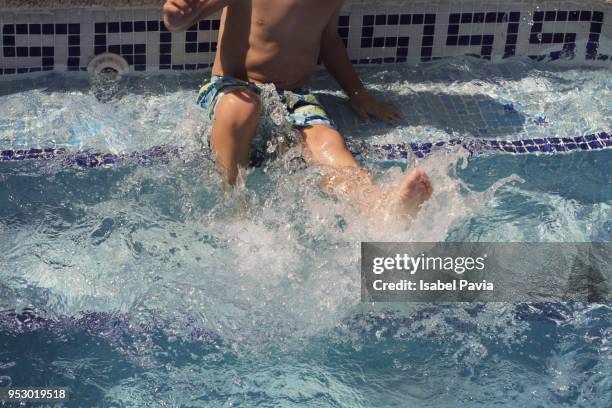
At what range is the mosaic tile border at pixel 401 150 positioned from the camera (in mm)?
3900

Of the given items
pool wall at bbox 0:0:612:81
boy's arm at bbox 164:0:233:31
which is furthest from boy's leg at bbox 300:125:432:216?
pool wall at bbox 0:0:612:81

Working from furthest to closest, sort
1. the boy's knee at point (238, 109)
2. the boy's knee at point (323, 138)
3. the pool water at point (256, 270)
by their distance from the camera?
the boy's knee at point (323, 138), the boy's knee at point (238, 109), the pool water at point (256, 270)

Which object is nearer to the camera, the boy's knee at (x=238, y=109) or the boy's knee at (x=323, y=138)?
the boy's knee at (x=238, y=109)

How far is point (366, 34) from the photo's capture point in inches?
175

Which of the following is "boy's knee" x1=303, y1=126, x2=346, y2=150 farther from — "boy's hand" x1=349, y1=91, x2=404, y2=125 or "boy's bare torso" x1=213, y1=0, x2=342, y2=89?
"boy's hand" x1=349, y1=91, x2=404, y2=125

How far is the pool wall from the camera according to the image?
13.8 ft

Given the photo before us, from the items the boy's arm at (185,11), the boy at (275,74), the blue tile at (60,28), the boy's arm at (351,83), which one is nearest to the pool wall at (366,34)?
the blue tile at (60,28)

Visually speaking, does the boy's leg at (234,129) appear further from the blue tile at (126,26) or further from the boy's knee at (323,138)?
the blue tile at (126,26)

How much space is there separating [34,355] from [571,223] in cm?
212

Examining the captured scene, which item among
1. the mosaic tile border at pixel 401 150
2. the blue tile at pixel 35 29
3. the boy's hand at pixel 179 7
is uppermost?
the boy's hand at pixel 179 7

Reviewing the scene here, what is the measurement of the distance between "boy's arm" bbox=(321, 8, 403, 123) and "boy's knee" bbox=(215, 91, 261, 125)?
0.60 m

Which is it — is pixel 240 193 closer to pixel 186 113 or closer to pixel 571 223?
pixel 186 113

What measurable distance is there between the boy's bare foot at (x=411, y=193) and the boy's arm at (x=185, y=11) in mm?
1008

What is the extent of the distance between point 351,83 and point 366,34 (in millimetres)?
383
